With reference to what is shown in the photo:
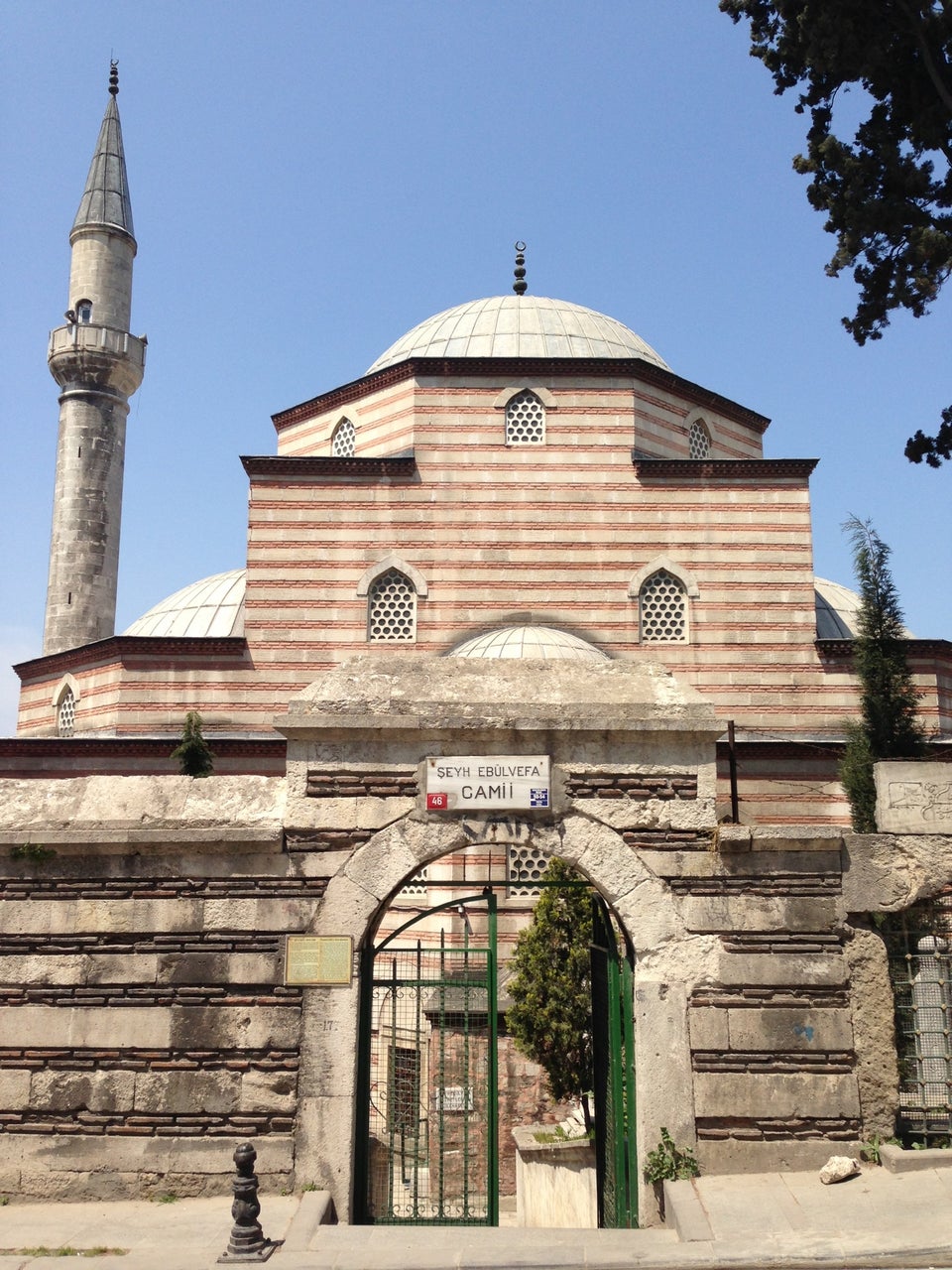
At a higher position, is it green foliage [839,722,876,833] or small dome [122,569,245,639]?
small dome [122,569,245,639]

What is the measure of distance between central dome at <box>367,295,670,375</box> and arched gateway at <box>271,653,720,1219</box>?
15.0 metres

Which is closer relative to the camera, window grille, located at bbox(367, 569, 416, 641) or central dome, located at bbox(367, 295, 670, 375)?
window grille, located at bbox(367, 569, 416, 641)

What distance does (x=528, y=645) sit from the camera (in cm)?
1697

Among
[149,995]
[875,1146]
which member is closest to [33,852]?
[149,995]

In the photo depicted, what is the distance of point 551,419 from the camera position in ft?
63.8

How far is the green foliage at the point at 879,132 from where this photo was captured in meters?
11.4

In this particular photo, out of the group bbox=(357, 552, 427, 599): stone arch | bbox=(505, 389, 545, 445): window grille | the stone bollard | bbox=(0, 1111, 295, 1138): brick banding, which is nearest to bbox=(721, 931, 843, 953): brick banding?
bbox=(0, 1111, 295, 1138): brick banding

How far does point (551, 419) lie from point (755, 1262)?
1560 centimetres

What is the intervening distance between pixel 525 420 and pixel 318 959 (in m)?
14.2

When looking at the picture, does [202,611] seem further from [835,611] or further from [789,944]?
[789,944]

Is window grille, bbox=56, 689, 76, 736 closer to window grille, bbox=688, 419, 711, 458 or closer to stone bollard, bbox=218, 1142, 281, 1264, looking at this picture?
window grille, bbox=688, 419, 711, 458

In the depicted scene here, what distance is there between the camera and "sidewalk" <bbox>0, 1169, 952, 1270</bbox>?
209 inches

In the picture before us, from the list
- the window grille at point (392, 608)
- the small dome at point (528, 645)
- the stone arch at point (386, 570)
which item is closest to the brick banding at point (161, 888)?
the small dome at point (528, 645)

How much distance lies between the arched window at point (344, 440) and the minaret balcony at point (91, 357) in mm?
6667
